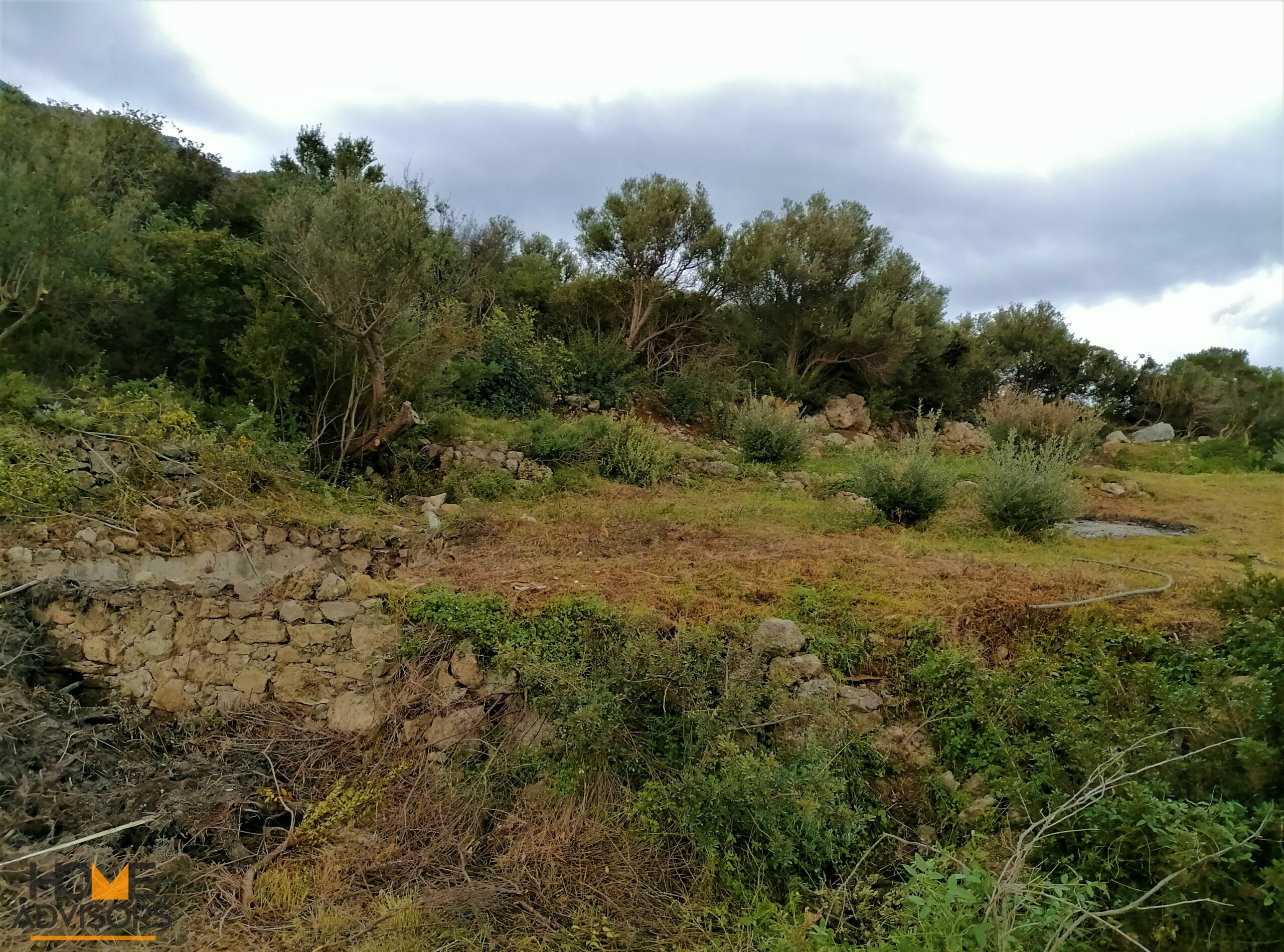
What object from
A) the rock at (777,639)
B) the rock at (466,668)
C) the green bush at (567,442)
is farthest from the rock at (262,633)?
the green bush at (567,442)

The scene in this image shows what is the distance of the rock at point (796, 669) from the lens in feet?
13.4

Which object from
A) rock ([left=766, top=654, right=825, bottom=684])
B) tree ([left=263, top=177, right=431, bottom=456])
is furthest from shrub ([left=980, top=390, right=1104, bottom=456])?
tree ([left=263, top=177, right=431, bottom=456])

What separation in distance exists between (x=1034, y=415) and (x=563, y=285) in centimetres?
1066

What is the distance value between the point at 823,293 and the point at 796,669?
14.5 m

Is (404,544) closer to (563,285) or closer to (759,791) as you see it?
(759,791)

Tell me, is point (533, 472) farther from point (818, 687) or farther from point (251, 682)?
point (818, 687)

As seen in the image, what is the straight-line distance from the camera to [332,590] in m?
5.35

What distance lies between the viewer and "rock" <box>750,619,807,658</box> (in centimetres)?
421

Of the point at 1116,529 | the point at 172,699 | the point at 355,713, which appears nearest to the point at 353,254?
the point at 172,699

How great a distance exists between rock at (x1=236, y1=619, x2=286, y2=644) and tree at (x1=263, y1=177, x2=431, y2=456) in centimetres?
416

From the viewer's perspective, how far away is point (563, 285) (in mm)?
16422

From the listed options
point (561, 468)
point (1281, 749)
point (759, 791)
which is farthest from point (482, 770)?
point (561, 468)

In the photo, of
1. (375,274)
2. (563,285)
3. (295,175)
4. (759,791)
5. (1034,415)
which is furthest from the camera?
(563,285)

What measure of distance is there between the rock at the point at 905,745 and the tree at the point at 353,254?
23.5 feet
